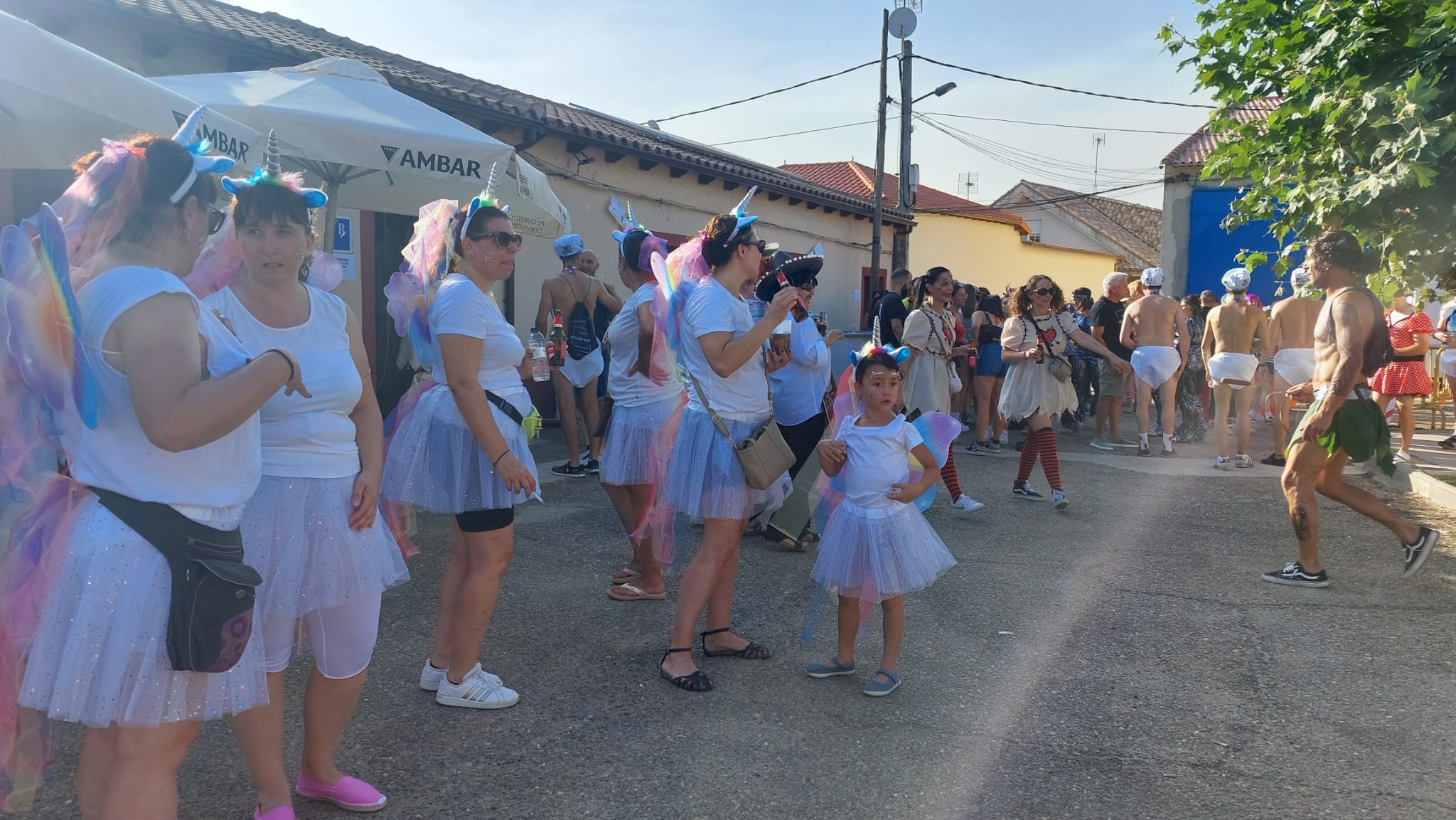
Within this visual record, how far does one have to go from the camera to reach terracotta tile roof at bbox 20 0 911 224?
7410 mm

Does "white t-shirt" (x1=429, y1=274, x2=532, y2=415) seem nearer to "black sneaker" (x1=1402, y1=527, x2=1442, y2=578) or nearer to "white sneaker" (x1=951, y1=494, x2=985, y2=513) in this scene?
"white sneaker" (x1=951, y1=494, x2=985, y2=513)

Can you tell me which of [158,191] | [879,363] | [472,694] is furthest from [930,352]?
[158,191]

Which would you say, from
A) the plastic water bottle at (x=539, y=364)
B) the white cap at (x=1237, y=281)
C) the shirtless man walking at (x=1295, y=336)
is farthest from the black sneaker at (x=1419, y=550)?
the white cap at (x=1237, y=281)

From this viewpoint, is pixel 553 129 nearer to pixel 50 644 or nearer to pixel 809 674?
pixel 809 674

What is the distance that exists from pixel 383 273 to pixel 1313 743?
9.04 meters

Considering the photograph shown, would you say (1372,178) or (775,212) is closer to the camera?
(1372,178)

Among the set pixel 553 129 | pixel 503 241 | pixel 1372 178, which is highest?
pixel 553 129

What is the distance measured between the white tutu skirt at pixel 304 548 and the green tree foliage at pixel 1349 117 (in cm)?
558

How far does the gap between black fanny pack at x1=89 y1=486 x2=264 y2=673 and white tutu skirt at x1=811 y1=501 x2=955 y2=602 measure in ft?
7.28

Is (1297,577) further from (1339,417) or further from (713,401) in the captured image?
(713,401)

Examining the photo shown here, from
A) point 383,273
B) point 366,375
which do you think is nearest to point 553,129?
point 383,273

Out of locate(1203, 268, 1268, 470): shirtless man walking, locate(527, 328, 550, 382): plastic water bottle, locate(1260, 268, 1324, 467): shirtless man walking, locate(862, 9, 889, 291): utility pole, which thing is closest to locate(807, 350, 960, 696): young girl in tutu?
locate(527, 328, 550, 382): plastic water bottle

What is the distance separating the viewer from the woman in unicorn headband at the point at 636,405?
15.6 ft

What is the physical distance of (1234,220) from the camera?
7617 mm
